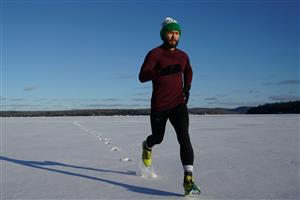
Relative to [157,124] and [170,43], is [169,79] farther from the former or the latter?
[157,124]

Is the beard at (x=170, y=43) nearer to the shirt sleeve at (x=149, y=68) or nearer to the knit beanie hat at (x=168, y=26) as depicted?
the knit beanie hat at (x=168, y=26)

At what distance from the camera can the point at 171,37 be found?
3.71m

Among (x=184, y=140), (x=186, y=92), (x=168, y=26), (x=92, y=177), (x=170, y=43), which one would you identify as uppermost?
(x=168, y=26)

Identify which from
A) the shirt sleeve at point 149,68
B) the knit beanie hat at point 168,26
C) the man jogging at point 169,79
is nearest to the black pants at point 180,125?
the man jogging at point 169,79

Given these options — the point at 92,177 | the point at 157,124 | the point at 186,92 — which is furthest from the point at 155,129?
the point at 92,177

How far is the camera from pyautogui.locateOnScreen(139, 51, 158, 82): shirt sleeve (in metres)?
3.62

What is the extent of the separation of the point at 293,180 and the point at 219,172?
0.79m

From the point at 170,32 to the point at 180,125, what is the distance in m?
0.87

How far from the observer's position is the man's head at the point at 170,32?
369cm

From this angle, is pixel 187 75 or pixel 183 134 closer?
pixel 183 134

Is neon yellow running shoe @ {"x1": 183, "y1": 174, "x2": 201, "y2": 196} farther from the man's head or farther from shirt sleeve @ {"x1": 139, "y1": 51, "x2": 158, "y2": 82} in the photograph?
the man's head

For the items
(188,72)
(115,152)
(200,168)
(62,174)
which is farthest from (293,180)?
(115,152)

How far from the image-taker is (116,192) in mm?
3318

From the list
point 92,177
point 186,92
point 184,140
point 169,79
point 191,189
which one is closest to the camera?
point 191,189
